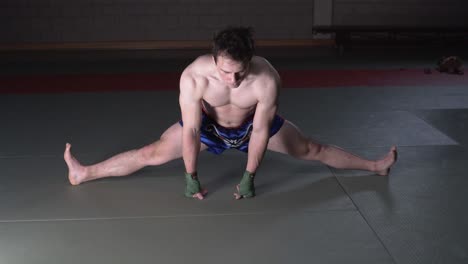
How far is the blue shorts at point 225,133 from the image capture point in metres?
3.23

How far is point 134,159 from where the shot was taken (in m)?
3.41

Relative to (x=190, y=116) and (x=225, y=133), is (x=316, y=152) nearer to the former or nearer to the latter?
(x=225, y=133)

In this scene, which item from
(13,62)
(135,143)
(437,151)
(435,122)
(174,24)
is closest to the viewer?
(437,151)

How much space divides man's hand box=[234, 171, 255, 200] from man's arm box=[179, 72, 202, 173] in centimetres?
31

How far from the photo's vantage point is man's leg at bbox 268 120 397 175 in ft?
10.9

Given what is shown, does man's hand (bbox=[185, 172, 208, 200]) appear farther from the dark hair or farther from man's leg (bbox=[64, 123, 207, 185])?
the dark hair

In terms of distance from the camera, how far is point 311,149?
3.42 m

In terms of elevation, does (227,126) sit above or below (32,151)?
above

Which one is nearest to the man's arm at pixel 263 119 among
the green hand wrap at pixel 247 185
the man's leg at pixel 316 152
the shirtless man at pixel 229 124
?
the shirtless man at pixel 229 124

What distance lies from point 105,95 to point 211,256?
392 centimetres

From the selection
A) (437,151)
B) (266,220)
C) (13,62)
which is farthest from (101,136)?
(13,62)

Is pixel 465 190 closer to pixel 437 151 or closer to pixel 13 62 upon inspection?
pixel 437 151

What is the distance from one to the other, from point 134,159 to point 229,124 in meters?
0.65

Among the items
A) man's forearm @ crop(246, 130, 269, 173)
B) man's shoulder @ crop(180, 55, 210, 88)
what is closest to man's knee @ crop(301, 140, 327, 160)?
man's forearm @ crop(246, 130, 269, 173)
